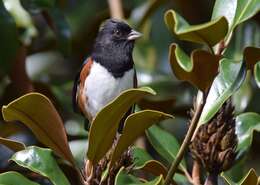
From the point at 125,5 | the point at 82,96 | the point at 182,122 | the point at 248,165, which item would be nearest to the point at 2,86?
the point at 82,96

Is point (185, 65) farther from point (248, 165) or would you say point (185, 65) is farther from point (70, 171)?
point (248, 165)

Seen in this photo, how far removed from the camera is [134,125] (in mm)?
1452

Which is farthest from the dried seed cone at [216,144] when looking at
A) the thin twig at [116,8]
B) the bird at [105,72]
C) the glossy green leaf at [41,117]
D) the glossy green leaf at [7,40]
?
the bird at [105,72]

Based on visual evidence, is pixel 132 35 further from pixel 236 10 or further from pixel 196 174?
pixel 236 10

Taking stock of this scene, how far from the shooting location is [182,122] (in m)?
3.07

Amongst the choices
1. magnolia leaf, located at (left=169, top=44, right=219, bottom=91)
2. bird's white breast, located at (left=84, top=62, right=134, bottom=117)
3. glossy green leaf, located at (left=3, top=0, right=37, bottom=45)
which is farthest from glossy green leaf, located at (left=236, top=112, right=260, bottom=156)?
glossy green leaf, located at (left=3, top=0, right=37, bottom=45)

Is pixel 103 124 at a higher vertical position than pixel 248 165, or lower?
higher

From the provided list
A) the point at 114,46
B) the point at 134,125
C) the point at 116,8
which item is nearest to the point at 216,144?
the point at 134,125

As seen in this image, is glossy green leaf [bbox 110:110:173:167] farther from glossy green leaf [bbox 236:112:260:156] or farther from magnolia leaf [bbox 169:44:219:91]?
glossy green leaf [bbox 236:112:260:156]

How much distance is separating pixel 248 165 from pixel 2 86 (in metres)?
1.00

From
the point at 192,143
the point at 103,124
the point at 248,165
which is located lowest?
the point at 248,165

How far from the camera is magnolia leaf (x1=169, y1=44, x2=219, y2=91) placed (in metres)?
1.40

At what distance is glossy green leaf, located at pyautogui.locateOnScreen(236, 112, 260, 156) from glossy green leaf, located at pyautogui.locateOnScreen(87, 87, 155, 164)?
0.47 metres

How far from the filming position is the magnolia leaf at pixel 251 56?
1.39 meters
